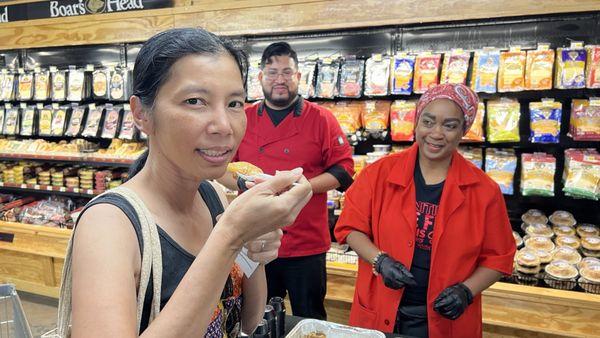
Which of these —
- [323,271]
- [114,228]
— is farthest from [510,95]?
[114,228]

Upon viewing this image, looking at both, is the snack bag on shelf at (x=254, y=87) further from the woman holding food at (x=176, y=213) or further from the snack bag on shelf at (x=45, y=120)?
the woman holding food at (x=176, y=213)

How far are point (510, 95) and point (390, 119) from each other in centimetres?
89

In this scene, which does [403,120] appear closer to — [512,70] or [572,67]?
[512,70]

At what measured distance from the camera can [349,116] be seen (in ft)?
11.7

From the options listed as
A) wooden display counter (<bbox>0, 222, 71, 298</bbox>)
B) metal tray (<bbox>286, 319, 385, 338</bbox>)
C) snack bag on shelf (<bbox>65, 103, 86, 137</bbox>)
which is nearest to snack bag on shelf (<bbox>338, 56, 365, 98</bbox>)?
metal tray (<bbox>286, 319, 385, 338</bbox>)

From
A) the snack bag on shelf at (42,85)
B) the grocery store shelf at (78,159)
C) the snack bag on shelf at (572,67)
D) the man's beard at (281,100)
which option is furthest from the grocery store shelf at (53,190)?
the snack bag on shelf at (572,67)

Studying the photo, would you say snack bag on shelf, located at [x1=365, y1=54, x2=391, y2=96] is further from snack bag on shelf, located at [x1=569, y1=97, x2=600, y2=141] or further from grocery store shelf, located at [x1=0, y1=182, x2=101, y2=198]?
grocery store shelf, located at [x1=0, y1=182, x2=101, y2=198]

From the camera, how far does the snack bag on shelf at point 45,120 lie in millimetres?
4750

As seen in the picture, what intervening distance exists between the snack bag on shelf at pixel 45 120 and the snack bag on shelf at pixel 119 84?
2.72 ft

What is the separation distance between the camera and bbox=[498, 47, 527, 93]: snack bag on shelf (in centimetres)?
311

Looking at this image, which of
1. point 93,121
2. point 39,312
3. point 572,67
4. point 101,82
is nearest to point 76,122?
point 93,121

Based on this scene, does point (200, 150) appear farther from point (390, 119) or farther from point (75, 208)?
point (75, 208)

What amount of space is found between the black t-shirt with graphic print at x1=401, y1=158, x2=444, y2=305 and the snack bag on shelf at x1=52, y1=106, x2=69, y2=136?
159 inches

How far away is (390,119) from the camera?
351 centimetres
